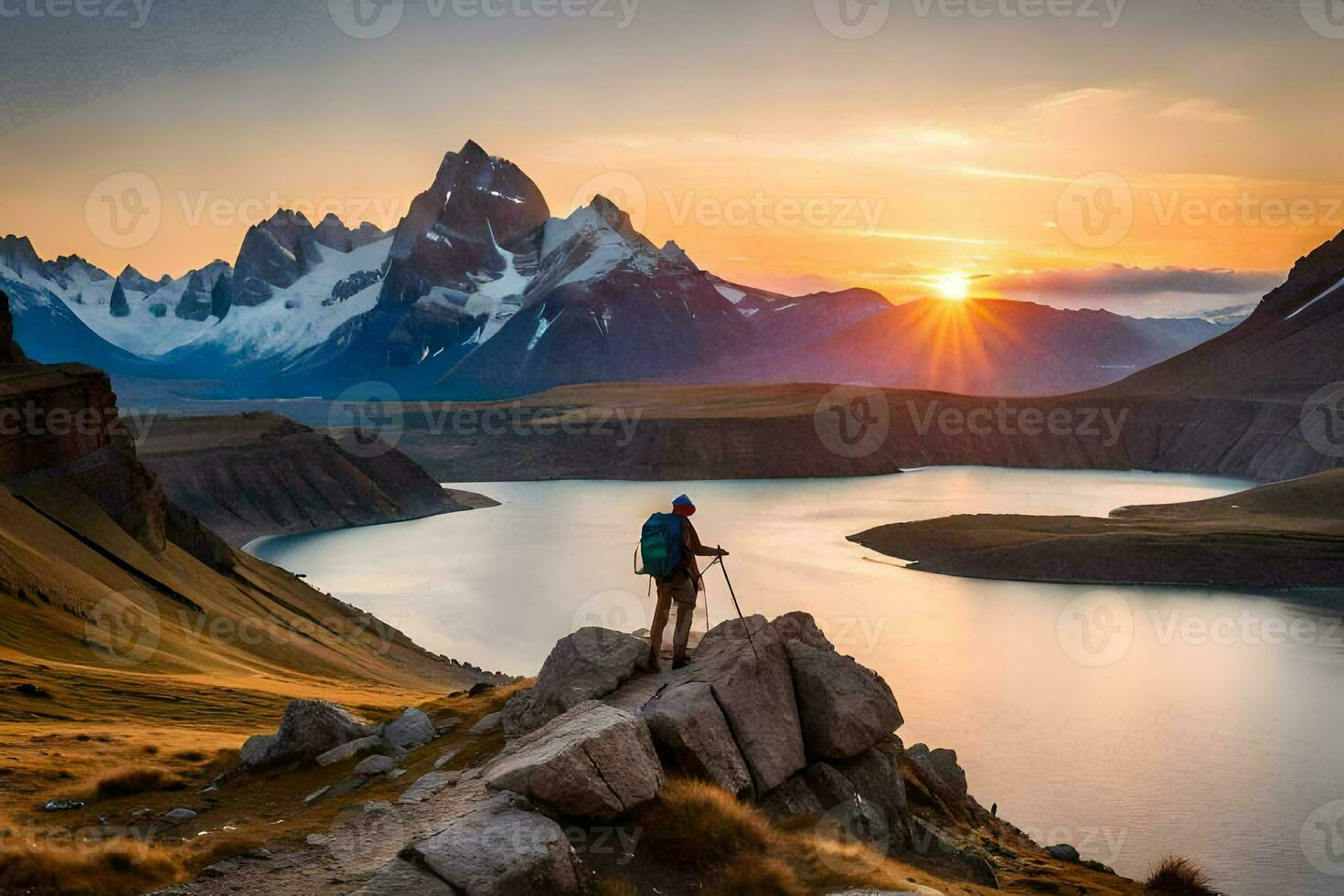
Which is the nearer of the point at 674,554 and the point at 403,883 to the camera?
the point at 403,883

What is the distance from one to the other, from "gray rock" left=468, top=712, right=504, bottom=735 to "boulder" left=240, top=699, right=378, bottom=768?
4.29 feet

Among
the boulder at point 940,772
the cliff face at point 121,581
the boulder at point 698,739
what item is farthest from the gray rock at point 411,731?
the boulder at point 940,772

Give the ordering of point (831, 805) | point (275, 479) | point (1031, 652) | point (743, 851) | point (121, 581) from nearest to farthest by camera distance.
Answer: point (743, 851) → point (831, 805) → point (121, 581) → point (1031, 652) → point (275, 479)

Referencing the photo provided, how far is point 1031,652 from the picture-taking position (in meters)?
42.5

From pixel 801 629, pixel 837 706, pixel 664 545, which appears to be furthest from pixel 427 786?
pixel 801 629

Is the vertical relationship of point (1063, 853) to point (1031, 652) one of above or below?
above

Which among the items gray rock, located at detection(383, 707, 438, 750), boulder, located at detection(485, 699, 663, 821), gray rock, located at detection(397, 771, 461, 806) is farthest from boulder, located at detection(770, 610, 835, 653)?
gray rock, located at detection(397, 771, 461, 806)

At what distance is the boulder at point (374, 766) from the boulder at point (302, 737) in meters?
0.83

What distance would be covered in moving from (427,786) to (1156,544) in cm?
6103

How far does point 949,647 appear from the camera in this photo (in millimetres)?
42844

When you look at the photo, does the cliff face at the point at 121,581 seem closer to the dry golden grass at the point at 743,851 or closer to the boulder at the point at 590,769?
the boulder at the point at 590,769

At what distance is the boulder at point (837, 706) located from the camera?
1302cm

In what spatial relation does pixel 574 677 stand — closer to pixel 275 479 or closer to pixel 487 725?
pixel 487 725

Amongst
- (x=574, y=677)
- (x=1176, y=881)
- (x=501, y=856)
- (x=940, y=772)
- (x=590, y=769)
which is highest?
(x=574, y=677)
